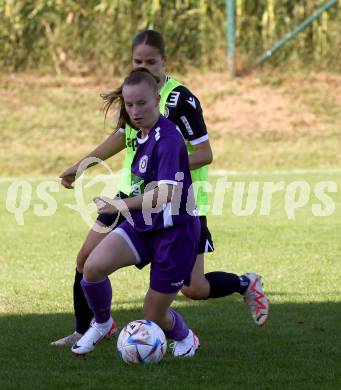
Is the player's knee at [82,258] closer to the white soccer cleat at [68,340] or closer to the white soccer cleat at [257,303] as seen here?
the white soccer cleat at [68,340]

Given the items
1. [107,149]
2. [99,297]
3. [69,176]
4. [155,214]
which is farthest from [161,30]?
[155,214]

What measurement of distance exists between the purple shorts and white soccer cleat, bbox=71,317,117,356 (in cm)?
59

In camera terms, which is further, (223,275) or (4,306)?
(4,306)

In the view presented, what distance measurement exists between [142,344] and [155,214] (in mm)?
747

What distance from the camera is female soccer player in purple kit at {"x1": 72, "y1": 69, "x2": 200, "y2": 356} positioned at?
20.1 feet

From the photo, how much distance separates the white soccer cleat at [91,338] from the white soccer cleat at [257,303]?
1059 mm

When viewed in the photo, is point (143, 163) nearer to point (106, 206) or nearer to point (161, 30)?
point (106, 206)

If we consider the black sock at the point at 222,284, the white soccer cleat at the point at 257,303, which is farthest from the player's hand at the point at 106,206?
the white soccer cleat at the point at 257,303

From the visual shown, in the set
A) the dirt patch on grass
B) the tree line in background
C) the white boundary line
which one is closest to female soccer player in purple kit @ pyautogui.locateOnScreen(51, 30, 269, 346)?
the white boundary line

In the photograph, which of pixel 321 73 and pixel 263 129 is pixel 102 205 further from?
pixel 321 73

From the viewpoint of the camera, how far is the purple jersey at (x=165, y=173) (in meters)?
6.13

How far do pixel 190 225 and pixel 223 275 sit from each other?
3.72 feet

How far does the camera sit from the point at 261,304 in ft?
23.8

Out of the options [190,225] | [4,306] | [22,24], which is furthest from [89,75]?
[190,225]
